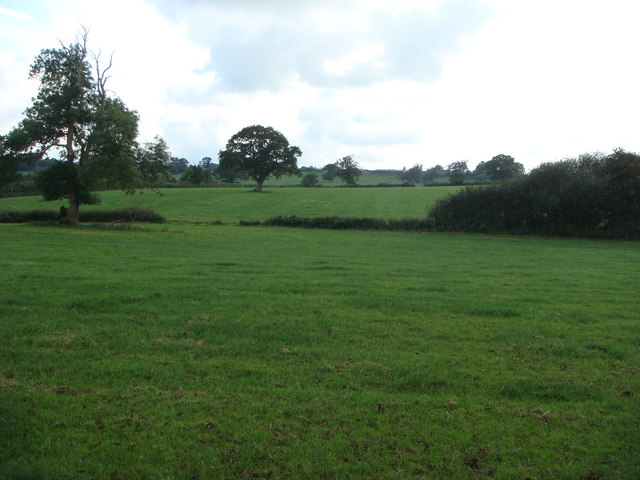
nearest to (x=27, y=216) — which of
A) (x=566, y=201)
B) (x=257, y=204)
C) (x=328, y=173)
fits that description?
(x=257, y=204)

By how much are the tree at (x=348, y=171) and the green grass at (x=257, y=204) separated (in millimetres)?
34819

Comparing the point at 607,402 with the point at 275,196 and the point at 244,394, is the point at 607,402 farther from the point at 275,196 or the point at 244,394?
the point at 275,196

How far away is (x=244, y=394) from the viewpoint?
5.97m

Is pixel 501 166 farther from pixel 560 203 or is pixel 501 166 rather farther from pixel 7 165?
pixel 7 165

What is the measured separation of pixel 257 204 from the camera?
70.2m

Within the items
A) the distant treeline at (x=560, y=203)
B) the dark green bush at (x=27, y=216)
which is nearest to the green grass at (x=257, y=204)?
the dark green bush at (x=27, y=216)

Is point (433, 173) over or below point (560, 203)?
over

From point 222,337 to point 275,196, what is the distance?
7365cm

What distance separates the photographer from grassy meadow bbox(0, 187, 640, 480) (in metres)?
4.68

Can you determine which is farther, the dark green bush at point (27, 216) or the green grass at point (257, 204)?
the green grass at point (257, 204)

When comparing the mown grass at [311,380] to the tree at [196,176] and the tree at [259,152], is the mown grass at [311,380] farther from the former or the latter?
the tree at [196,176]

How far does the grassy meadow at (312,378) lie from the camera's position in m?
4.68

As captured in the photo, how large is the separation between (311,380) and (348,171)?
116429 millimetres

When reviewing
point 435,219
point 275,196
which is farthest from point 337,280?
point 275,196
